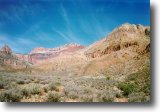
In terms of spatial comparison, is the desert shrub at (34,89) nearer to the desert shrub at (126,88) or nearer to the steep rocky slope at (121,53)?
the steep rocky slope at (121,53)

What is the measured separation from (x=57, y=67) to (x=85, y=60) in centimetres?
52

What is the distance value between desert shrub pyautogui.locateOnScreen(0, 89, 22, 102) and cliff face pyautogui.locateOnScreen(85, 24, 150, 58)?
55.0 inches

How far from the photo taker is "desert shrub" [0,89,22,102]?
6.45m

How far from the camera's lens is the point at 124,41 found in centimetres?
677

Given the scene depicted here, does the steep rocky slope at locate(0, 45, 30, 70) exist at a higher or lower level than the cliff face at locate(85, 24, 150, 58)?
lower

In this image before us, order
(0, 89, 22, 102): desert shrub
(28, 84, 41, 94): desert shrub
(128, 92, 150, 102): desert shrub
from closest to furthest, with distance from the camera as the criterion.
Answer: (128, 92, 150, 102): desert shrub
(0, 89, 22, 102): desert shrub
(28, 84, 41, 94): desert shrub

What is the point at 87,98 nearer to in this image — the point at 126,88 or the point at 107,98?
the point at 107,98

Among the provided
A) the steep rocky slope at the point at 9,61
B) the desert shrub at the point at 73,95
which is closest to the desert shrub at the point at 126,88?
the desert shrub at the point at 73,95

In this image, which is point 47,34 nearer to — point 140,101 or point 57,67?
point 57,67

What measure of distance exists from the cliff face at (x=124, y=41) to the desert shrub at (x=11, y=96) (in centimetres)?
140

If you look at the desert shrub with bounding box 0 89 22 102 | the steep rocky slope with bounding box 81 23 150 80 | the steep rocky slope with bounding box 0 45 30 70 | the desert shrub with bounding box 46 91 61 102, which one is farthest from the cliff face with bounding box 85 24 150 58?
the desert shrub with bounding box 0 89 22 102

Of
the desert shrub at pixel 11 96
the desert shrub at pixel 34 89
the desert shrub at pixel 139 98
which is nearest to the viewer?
the desert shrub at pixel 139 98

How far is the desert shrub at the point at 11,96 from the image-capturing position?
21.2ft

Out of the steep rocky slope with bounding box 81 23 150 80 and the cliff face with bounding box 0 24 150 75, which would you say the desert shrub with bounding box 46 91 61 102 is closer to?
the cliff face with bounding box 0 24 150 75
